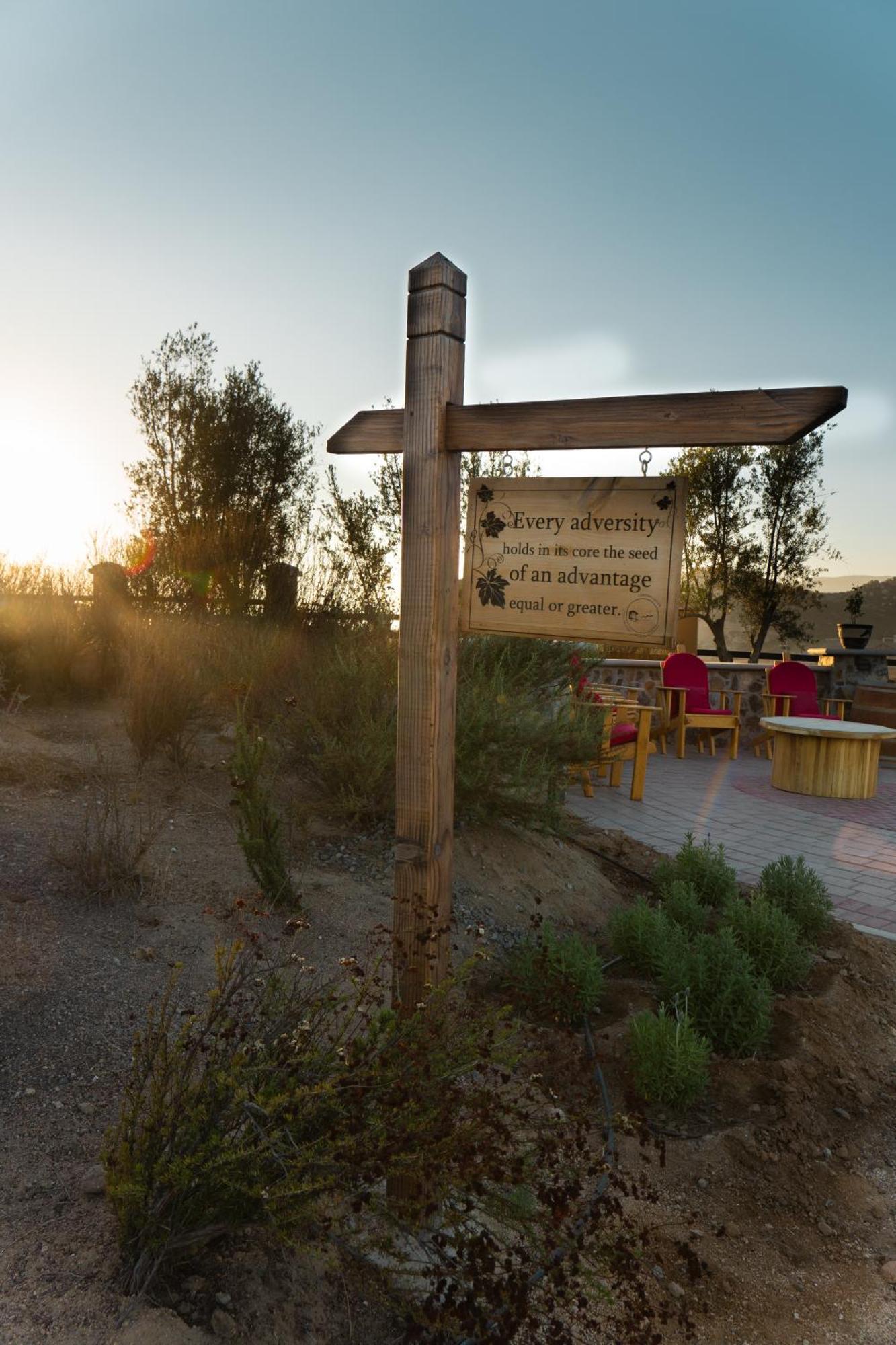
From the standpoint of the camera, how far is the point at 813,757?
28.2ft

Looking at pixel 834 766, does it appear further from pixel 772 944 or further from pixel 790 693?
pixel 772 944

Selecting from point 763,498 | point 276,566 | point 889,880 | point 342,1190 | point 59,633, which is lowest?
point 889,880

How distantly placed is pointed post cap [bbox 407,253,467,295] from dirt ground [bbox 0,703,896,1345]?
207cm

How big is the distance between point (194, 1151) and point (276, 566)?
725 cm

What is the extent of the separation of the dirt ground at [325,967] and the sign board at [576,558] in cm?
127

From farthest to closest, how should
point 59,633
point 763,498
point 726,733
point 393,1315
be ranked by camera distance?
point 763,498
point 726,733
point 59,633
point 393,1315

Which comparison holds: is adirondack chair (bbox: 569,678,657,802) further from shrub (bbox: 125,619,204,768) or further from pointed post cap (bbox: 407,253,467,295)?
pointed post cap (bbox: 407,253,467,295)

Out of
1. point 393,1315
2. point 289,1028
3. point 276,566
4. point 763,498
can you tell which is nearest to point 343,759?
point 289,1028

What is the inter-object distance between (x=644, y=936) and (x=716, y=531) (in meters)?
18.3

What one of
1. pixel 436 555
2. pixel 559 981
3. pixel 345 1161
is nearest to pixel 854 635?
pixel 559 981

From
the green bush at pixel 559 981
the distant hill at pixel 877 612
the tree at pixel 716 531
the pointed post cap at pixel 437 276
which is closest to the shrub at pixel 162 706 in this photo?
the green bush at pixel 559 981

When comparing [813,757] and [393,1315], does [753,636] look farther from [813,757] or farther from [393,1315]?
[393,1315]

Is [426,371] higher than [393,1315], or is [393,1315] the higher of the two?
[426,371]

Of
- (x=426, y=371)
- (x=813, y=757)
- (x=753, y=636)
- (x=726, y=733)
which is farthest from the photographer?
(x=753, y=636)
